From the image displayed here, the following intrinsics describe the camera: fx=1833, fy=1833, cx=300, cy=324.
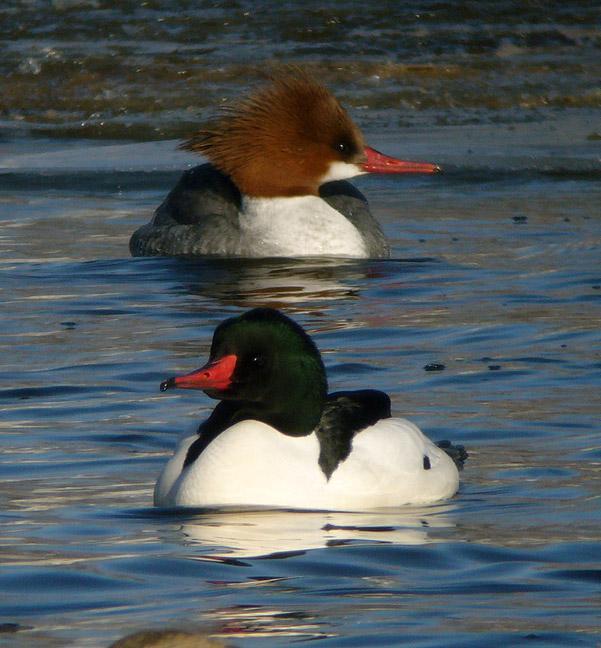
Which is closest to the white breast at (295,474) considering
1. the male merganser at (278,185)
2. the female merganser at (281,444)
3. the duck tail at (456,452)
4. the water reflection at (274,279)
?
the female merganser at (281,444)

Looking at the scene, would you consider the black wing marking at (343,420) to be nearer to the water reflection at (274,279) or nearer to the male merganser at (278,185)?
the water reflection at (274,279)

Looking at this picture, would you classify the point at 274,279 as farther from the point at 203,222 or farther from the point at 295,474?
the point at 295,474

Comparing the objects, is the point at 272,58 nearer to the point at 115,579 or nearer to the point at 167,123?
the point at 167,123

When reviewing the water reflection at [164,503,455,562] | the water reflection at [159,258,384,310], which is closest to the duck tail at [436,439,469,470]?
the water reflection at [164,503,455,562]

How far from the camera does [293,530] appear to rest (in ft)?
19.3

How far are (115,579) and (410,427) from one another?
1621 millimetres

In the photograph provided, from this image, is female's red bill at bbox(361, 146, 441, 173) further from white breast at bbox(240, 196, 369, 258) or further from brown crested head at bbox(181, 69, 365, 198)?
white breast at bbox(240, 196, 369, 258)

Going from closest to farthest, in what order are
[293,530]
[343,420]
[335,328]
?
[293,530] < [343,420] < [335,328]

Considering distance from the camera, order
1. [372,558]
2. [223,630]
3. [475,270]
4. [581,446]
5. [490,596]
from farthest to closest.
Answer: [475,270]
[581,446]
[372,558]
[490,596]
[223,630]

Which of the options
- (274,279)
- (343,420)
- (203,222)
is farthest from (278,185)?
(343,420)

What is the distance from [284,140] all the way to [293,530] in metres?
6.88

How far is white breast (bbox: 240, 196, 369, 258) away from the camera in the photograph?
40.3ft

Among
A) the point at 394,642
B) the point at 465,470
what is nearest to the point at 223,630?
the point at 394,642

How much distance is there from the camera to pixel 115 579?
5.35m
